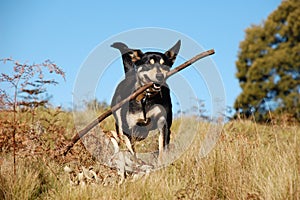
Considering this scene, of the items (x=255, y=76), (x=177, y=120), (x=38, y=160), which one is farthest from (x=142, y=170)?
(x=255, y=76)

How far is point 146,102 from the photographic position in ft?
19.3

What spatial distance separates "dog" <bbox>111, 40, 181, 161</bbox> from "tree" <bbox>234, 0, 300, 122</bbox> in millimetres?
17348

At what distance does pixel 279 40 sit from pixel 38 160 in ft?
74.2

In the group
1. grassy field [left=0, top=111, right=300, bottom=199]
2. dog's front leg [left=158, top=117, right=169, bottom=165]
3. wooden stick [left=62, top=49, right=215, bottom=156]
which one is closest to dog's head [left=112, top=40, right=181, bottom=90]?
wooden stick [left=62, top=49, right=215, bottom=156]

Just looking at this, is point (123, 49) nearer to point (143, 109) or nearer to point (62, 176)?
point (143, 109)

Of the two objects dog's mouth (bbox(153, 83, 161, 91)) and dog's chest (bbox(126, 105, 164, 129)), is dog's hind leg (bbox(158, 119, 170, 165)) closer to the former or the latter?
dog's chest (bbox(126, 105, 164, 129))

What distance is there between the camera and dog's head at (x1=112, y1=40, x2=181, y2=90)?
568 centimetres

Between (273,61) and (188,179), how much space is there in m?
20.6

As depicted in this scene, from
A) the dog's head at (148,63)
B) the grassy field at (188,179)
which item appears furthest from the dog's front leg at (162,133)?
the grassy field at (188,179)

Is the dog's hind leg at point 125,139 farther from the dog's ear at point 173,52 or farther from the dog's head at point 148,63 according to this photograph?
the dog's ear at point 173,52

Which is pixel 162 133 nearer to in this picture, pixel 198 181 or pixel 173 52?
pixel 173 52

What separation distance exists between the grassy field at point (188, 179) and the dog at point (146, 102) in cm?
93

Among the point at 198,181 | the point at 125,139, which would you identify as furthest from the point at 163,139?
the point at 198,181

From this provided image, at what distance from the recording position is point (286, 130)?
8023 millimetres
